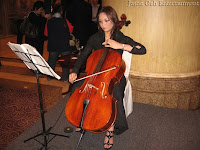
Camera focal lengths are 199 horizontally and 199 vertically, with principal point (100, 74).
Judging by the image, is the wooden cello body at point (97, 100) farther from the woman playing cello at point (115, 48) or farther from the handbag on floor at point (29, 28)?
the handbag on floor at point (29, 28)

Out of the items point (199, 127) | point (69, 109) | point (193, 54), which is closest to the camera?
point (69, 109)

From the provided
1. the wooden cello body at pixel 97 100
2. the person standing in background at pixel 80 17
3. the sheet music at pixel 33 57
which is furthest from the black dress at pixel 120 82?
the person standing in background at pixel 80 17

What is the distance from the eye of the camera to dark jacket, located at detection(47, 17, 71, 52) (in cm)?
354

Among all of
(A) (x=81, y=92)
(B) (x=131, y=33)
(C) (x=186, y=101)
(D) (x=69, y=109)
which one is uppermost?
(B) (x=131, y=33)

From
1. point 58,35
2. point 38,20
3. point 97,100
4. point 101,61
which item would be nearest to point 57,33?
point 58,35

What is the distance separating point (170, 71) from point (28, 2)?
8118 millimetres

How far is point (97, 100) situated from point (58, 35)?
7.27ft

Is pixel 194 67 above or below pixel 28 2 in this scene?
below

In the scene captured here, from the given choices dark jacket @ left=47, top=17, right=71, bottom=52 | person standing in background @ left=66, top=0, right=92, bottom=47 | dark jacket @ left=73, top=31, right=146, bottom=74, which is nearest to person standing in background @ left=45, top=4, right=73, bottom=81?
dark jacket @ left=47, top=17, right=71, bottom=52

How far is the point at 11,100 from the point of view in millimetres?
3223

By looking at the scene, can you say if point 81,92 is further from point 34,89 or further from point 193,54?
point 34,89

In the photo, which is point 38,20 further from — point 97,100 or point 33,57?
point 97,100

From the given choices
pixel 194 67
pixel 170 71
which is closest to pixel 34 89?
pixel 170 71

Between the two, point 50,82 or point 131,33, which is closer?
point 131,33
